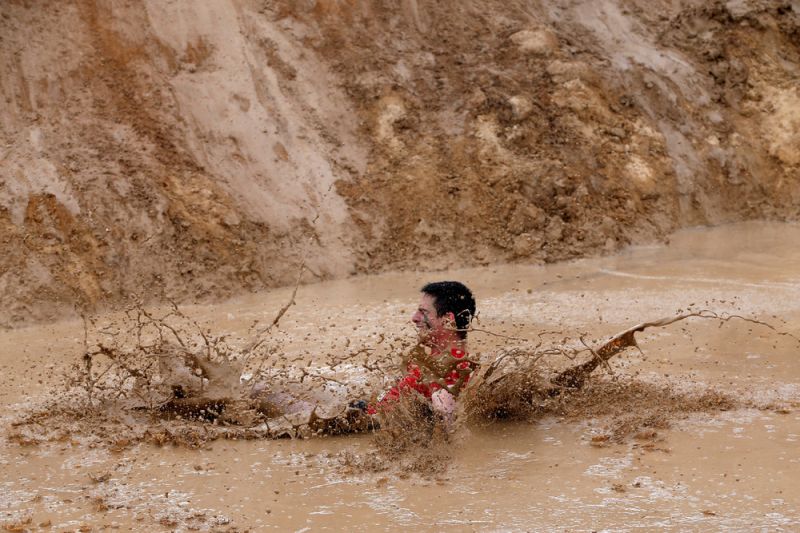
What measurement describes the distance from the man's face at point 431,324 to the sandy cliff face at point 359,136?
3823 mm

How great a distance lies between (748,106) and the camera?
12.1 m

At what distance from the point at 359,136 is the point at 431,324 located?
18.4 ft

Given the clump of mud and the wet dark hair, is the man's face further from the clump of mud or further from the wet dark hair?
the clump of mud

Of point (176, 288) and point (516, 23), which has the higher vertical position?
point (516, 23)

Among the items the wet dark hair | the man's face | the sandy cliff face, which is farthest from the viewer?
the sandy cliff face

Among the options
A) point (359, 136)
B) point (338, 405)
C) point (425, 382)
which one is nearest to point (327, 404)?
point (338, 405)

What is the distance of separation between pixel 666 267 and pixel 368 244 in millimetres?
2809

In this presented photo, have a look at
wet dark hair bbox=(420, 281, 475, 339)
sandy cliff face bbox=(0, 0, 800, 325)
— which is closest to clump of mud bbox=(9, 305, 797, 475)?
wet dark hair bbox=(420, 281, 475, 339)

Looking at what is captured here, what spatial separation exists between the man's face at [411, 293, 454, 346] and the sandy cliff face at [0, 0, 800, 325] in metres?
3.82

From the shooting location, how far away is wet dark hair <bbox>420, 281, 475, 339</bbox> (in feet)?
17.5

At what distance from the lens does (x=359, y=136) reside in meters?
10.6

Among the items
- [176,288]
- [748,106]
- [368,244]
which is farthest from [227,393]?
[748,106]

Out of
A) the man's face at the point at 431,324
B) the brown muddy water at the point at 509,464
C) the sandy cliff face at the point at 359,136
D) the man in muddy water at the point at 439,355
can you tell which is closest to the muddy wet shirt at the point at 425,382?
the man in muddy water at the point at 439,355

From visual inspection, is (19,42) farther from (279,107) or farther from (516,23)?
(516,23)
